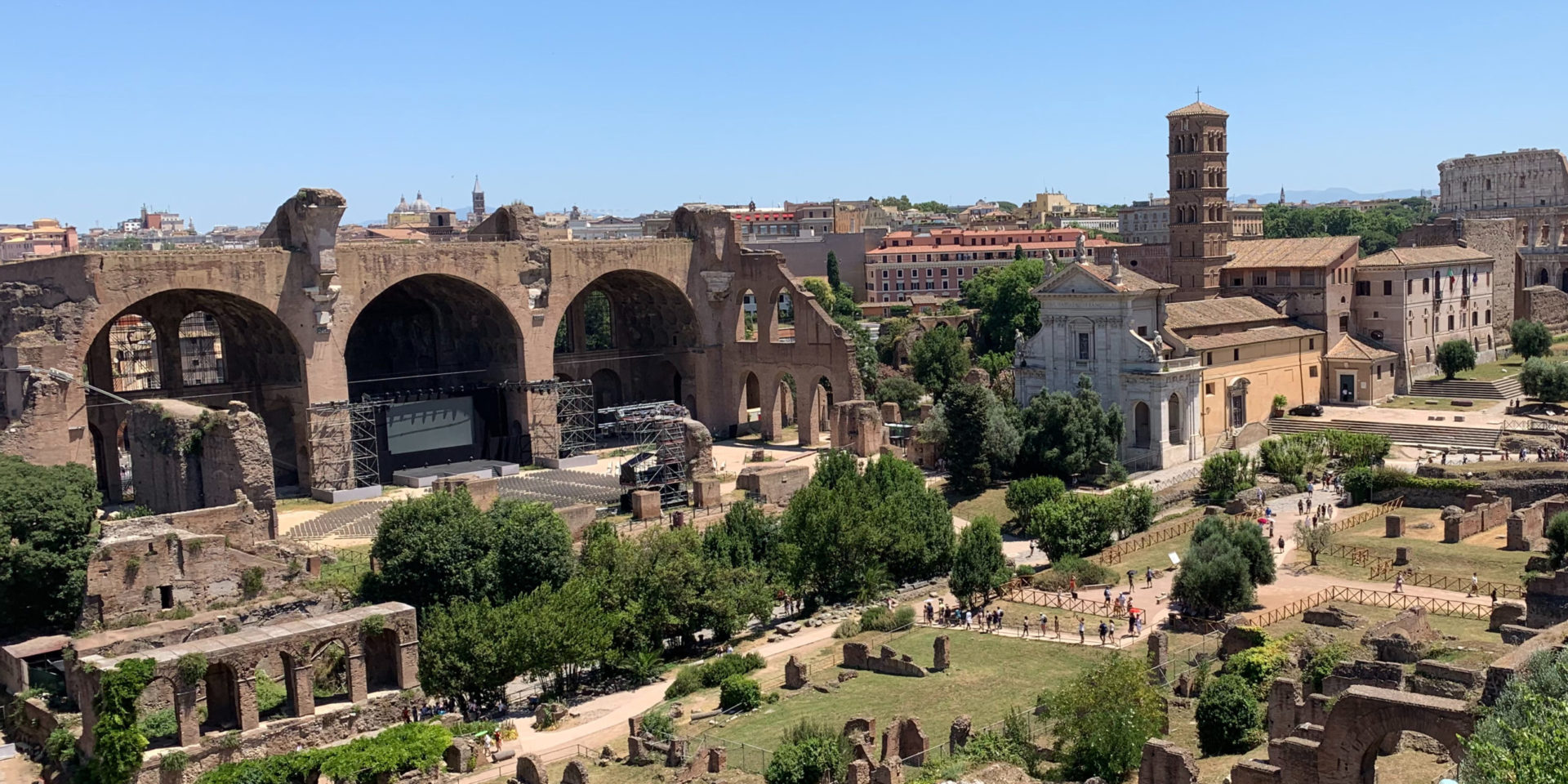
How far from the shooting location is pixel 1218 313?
6119cm

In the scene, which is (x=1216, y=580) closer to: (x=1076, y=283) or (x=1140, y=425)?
(x=1140, y=425)

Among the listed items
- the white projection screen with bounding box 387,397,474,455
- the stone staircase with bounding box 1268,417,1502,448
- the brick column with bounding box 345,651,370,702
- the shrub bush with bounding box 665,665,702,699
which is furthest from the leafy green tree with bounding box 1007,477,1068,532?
the white projection screen with bounding box 387,397,474,455

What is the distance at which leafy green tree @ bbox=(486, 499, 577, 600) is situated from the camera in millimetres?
36656

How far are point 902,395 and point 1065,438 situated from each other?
20.3m

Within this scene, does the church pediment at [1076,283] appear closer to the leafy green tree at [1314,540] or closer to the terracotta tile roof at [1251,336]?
the terracotta tile roof at [1251,336]

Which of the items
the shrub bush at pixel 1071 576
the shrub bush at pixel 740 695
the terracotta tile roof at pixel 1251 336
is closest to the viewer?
the shrub bush at pixel 740 695

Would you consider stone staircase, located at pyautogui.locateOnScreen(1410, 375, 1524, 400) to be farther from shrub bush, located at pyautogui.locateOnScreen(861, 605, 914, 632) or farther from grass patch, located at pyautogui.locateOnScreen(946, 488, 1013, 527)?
shrub bush, located at pyautogui.locateOnScreen(861, 605, 914, 632)

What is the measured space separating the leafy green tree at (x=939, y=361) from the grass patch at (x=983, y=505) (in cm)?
2257

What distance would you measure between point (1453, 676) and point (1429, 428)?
33909 mm

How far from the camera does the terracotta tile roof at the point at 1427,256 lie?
216 ft

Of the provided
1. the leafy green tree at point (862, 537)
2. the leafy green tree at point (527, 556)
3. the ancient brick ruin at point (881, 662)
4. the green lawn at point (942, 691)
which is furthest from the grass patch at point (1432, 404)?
the leafy green tree at point (527, 556)

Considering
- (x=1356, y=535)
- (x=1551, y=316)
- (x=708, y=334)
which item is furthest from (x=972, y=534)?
(x=1551, y=316)

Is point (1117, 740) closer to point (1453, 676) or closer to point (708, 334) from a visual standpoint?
point (1453, 676)

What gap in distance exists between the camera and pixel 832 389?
64.5m
